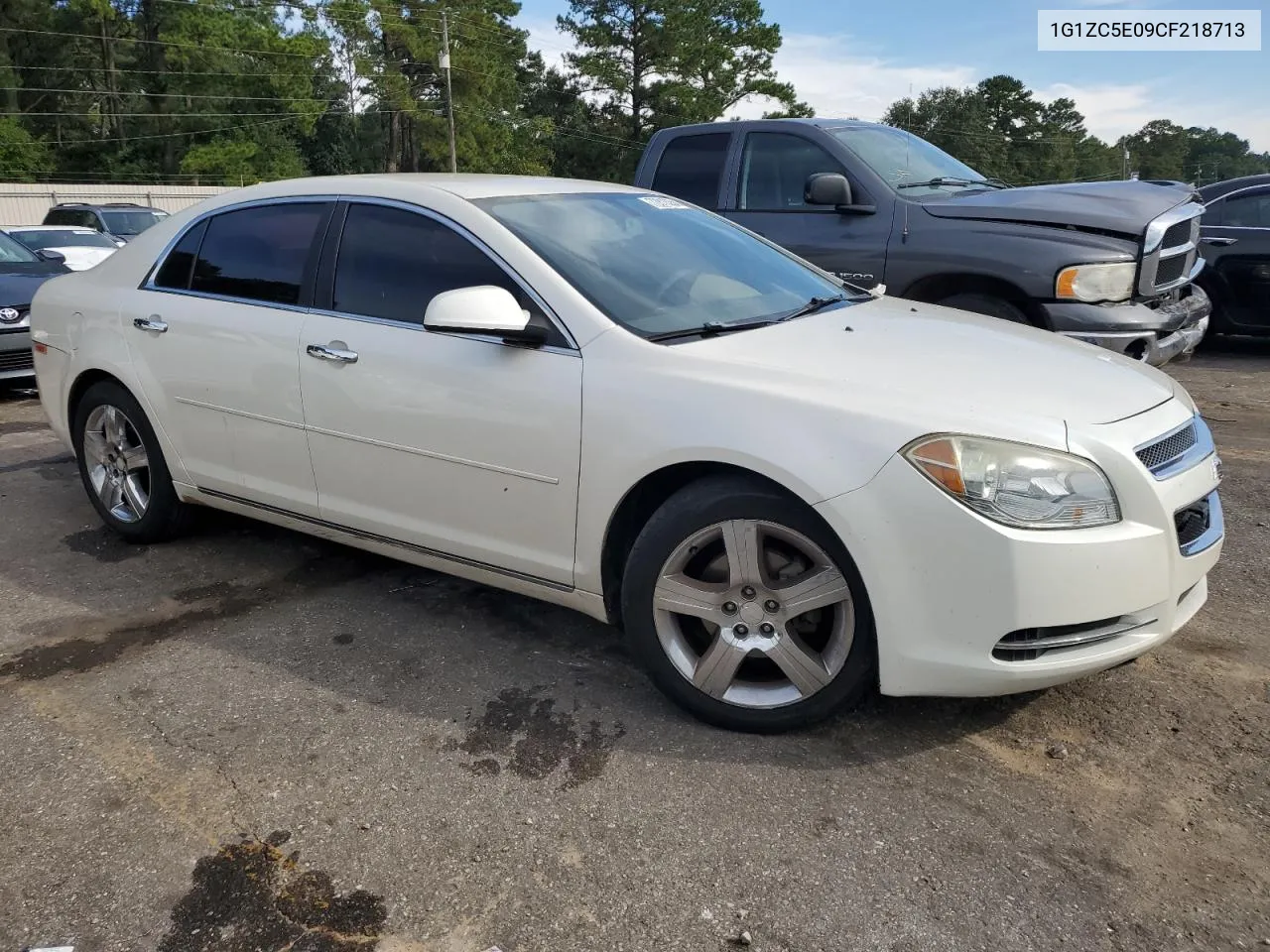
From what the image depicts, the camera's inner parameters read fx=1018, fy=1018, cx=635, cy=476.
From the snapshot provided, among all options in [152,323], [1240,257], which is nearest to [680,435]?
[152,323]

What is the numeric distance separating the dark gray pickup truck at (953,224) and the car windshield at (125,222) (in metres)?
13.7

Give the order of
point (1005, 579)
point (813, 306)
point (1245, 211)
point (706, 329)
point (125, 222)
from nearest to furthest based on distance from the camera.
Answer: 1. point (1005, 579)
2. point (706, 329)
3. point (813, 306)
4. point (1245, 211)
5. point (125, 222)

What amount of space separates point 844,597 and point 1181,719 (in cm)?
115

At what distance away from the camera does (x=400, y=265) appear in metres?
3.62

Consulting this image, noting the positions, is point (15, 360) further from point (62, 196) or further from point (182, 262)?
point (62, 196)

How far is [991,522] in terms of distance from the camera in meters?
2.52

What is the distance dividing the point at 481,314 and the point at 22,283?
740 centimetres

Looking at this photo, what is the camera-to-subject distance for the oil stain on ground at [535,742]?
2818 millimetres

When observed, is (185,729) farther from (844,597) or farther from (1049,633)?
(1049,633)

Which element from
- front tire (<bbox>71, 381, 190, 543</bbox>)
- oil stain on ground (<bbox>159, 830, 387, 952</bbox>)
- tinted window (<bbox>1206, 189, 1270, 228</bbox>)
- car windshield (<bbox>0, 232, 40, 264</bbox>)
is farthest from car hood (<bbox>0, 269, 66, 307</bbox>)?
tinted window (<bbox>1206, 189, 1270, 228</bbox>)

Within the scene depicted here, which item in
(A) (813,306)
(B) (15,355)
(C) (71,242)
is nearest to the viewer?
(A) (813,306)

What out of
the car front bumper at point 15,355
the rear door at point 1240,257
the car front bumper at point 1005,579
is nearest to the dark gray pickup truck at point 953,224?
the rear door at point 1240,257

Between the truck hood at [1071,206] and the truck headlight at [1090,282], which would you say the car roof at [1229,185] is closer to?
the truck hood at [1071,206]

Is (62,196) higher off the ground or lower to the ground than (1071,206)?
higher
